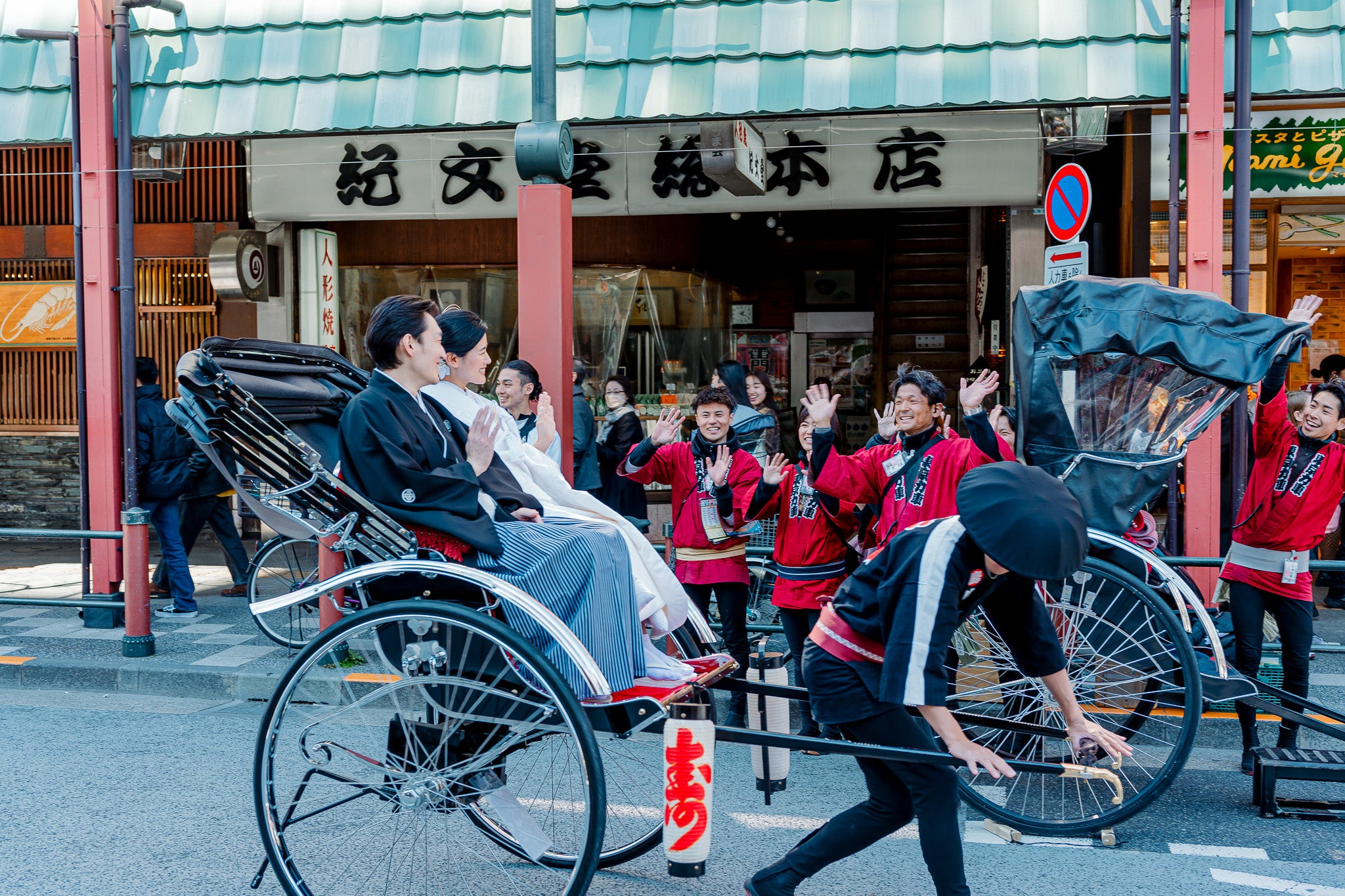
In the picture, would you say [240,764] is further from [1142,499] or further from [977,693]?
[1142,499]

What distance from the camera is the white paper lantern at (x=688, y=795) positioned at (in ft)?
10.9

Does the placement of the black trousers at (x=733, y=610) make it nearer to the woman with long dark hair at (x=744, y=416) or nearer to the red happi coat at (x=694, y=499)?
the red happi coat at (x=694, y=499)

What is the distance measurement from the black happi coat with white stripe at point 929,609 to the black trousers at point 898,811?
13 centimetres

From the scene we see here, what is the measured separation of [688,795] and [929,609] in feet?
2.94

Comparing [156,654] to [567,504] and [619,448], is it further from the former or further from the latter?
Result: [567,504]

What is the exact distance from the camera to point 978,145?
9.62 meters

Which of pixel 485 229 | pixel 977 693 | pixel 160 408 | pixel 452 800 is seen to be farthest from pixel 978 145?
pixel 452 800

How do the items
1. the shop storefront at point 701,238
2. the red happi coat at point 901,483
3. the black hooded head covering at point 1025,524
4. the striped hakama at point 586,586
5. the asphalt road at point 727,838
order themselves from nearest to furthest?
the black hooded head covering at point 1025,524 < the striped hakama at point 586,586 < the asphalt road at point 727,838 < the red happi coat at point 901,483 < the shop storefront at point 701,238

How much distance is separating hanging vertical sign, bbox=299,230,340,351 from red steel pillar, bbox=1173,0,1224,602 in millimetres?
7986

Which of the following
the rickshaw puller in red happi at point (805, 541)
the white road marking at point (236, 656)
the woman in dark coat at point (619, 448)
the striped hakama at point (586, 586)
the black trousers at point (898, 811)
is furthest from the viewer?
the woman in dark coat at point (619, 448)

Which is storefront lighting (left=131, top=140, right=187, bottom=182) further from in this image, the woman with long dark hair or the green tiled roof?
the woman with long dark hair

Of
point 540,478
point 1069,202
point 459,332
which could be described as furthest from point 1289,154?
point 459,332

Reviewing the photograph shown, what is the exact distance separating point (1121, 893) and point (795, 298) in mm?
10912

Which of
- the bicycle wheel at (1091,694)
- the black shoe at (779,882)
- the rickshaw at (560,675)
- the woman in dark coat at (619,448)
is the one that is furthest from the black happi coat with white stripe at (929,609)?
the woman in dark coat at (619,448)
